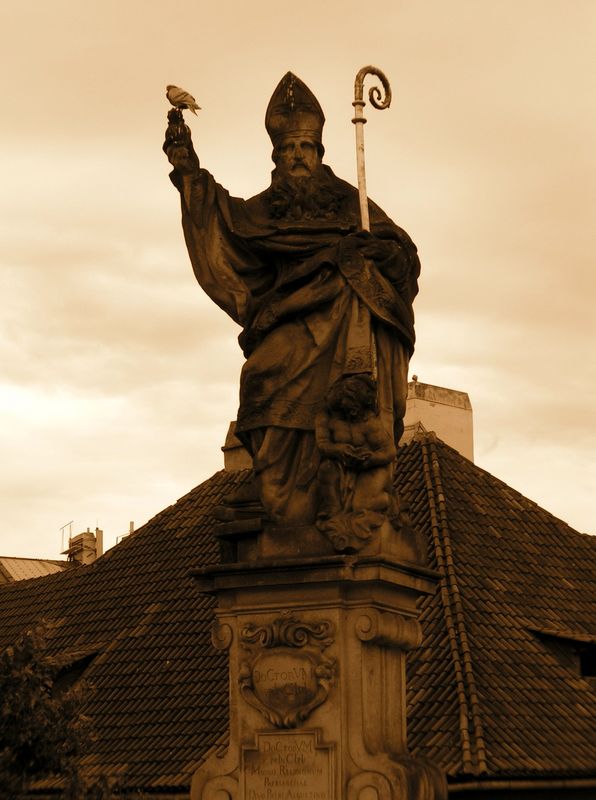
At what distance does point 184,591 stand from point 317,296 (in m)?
17.9

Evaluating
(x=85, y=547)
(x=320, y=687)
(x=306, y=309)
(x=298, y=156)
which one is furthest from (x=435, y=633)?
(x=85, y=547)

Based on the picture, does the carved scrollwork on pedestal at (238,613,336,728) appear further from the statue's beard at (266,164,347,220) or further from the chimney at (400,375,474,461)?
the chimney at (400,375,474,461)

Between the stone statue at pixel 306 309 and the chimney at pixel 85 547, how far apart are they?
103 ft

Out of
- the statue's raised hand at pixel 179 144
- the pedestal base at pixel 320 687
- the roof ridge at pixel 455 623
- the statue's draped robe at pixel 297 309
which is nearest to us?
the pedestal base at pixel 320 687

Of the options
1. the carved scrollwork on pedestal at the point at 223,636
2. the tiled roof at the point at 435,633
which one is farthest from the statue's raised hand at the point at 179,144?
the tiled roof at the point at 435,633

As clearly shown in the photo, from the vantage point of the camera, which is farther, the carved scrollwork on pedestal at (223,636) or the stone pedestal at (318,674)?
the carved scrollwork on pedestal at (223,636)

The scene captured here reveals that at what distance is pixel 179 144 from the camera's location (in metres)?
12.0

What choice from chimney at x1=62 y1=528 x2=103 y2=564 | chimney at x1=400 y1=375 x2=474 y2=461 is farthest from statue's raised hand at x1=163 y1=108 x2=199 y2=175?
chimney at x1=62 y1=528 x2=103 y2=564

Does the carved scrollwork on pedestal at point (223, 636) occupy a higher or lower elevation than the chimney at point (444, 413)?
lower

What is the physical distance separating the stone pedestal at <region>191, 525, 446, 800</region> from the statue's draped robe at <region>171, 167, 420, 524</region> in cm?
46

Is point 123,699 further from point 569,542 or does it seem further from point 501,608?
point 569,542

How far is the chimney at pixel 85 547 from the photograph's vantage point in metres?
43.2

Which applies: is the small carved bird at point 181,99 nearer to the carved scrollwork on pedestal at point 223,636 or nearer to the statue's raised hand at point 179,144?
the statue's raised hand at point 179,144

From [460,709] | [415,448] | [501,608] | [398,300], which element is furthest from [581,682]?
[398,300]
